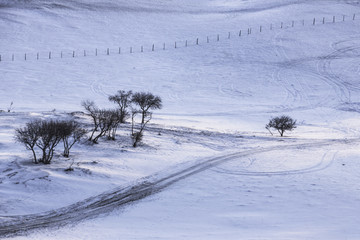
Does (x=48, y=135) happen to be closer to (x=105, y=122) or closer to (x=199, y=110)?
(x=105, y=122)

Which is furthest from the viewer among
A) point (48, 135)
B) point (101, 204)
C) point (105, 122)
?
point (105, 122)

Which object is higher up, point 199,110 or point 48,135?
point 199,110

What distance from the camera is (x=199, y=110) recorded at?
39688 millimetres

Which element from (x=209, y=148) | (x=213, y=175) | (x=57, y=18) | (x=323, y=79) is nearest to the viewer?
(x=213, y=175)

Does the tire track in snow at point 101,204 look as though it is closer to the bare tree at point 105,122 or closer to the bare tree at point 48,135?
the bare tree at point 48,135

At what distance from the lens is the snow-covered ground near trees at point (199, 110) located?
14375mm

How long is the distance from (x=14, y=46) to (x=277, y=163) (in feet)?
148

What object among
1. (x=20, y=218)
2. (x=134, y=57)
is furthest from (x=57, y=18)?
(x=20, y=218)

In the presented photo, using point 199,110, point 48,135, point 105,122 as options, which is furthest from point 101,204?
point 199,110

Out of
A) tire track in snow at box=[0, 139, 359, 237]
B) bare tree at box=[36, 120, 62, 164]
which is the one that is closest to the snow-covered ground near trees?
tire track in snow at box=[0, 139, 359, 237]

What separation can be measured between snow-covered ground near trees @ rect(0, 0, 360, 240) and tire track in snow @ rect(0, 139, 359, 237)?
275 mm

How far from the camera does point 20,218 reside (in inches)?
528

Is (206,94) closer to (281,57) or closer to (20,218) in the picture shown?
(281,57)

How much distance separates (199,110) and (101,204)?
83.2 ft
